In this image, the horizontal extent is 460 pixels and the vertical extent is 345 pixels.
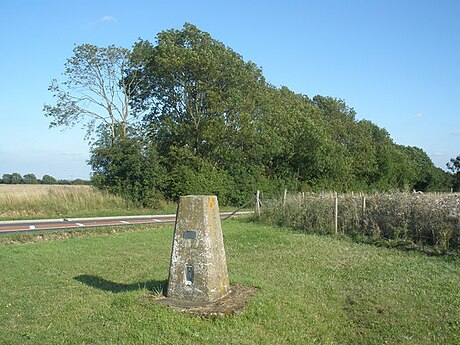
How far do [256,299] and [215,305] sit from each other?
2.15 feet

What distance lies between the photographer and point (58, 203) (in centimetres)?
2603

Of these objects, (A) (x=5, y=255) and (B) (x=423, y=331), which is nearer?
(B) (x=423, y=331)

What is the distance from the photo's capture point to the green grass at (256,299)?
577 cm

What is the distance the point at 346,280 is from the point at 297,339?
143 inches

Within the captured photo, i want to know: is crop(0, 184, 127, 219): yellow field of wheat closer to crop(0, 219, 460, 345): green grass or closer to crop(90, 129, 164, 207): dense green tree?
crop(90, 129, 164, 207): dense green tree

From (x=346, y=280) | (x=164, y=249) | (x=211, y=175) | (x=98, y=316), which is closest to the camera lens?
(x=98, y=316)

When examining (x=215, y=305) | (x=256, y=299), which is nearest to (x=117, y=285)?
(x=215, y=305)

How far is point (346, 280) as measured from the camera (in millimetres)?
9156

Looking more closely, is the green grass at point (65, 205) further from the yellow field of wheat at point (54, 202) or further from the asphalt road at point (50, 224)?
the asphalt road at point (50, 224)

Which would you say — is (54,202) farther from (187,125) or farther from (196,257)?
(196,257)

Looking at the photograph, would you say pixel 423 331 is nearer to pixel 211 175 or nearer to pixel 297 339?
pixel 297 339

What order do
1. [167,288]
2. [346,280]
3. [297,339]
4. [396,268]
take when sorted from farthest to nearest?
1. [396,268]
2. [346,280]
3. [167,288]
4. [297,339]

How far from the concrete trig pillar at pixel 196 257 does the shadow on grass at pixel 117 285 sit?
53cm

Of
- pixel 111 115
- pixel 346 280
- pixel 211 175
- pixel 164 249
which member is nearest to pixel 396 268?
pixel 346 280
